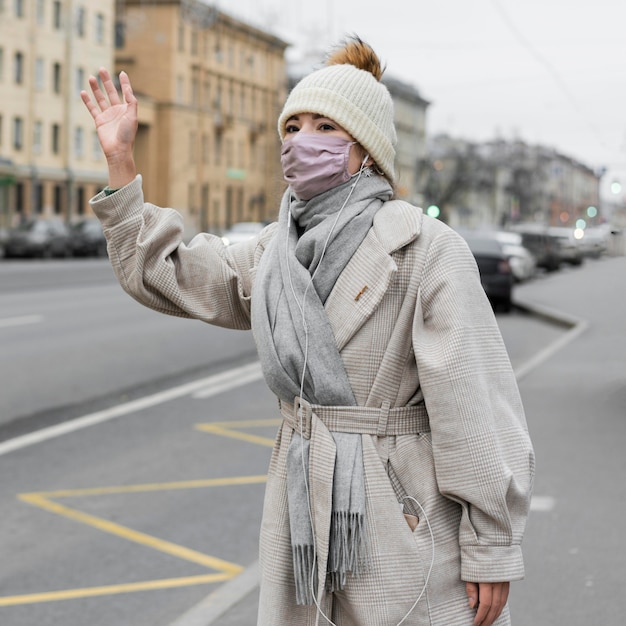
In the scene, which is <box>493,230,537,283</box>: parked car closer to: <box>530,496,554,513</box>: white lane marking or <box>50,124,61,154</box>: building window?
<box>530,496,554,513</box>: white lane marking

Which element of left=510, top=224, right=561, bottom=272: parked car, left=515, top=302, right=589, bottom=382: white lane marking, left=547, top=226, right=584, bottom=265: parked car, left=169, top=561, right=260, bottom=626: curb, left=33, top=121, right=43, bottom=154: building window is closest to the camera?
left=169, top=561, right=260, bottom=626: curb

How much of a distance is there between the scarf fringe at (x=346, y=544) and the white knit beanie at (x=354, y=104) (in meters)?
0.78

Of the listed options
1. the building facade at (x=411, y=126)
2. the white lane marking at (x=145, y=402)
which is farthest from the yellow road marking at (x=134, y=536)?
the building facade at (x=411, y=126)

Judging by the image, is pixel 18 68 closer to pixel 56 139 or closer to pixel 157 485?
pixel 56 139

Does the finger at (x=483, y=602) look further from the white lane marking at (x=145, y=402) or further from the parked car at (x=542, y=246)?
the parked car at (x=542, y=246)

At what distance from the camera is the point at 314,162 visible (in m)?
2.71

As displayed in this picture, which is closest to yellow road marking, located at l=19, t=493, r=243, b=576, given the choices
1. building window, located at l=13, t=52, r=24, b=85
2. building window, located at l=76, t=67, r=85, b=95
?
building window, located at l=13, t=52, r=24, b=85

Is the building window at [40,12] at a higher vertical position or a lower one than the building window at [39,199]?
higher

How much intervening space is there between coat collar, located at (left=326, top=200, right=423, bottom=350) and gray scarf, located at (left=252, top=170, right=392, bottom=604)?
0.02m

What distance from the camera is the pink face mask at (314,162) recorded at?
8.90ft

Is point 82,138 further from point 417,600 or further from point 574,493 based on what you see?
point 417,600

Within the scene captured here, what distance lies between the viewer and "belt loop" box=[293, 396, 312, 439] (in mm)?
2650

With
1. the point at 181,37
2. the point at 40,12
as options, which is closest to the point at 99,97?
the point at 40,12

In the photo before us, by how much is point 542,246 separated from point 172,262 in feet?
153
